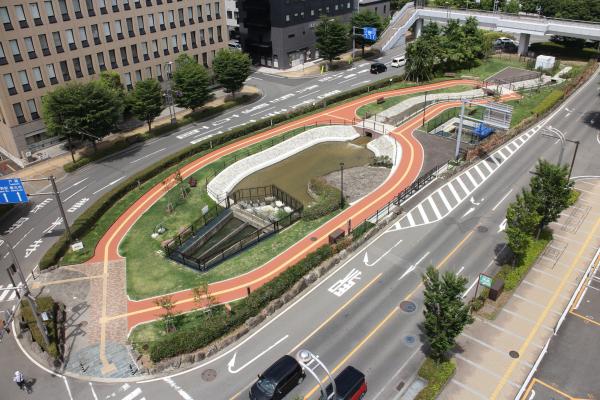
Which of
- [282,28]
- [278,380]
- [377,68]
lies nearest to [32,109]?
[282,28]

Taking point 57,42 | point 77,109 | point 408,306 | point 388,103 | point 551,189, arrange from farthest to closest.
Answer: point 388,103, point 57,42, point 77,109, point 551,189, point 408,306

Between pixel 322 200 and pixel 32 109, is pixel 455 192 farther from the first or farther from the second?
pixel 32 109

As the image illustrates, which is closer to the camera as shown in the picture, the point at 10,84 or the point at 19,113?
the point at 10,84

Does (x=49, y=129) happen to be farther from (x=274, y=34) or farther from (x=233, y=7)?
(x=233, y=7)

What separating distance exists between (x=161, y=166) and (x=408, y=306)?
39596 millimetres

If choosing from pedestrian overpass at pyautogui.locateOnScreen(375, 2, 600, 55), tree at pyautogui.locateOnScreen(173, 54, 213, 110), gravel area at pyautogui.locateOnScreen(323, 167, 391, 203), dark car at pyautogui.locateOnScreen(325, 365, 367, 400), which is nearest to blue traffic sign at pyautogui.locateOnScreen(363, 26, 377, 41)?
pedestrian overpass at pyautogui.locateOnScreen(375, 2, 600, 55)

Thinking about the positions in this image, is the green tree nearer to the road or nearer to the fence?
the fence

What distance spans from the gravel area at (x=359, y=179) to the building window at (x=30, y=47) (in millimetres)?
46213

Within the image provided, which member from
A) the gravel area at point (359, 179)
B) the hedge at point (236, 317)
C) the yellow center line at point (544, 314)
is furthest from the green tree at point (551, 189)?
the hedge at point (236, 317)

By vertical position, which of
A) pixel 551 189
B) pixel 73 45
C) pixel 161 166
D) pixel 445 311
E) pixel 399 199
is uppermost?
pixel 73 45

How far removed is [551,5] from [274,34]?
72515 mm

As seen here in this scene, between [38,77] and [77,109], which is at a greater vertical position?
[38,77]

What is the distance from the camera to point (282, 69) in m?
106

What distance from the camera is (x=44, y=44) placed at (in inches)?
2830
